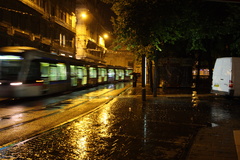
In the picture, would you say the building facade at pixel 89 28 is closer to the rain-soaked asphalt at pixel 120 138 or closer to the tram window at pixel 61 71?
the tram window at pixel 61 71

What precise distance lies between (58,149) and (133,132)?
8.16ft

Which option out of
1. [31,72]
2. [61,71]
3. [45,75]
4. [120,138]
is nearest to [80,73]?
[61,71]

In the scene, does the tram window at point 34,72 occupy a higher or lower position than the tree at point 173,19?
lower

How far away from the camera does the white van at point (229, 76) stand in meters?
13.5

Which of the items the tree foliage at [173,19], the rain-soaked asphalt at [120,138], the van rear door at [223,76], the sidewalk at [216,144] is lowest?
the rain-soaked asphalt at [120,138]

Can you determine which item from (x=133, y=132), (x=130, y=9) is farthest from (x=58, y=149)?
(x=130, y=9)

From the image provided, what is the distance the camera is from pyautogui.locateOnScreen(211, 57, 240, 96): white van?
13.5m

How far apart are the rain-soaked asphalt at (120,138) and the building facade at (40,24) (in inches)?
542

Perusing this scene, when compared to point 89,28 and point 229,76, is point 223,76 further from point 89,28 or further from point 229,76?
point 89,28

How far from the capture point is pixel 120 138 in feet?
21.7

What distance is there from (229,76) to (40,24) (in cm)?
2476

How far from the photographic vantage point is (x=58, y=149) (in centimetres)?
566

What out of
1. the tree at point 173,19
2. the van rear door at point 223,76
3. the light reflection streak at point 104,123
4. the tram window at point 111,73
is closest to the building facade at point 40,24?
the tram window at point 111,73

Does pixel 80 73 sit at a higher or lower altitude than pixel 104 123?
higher
